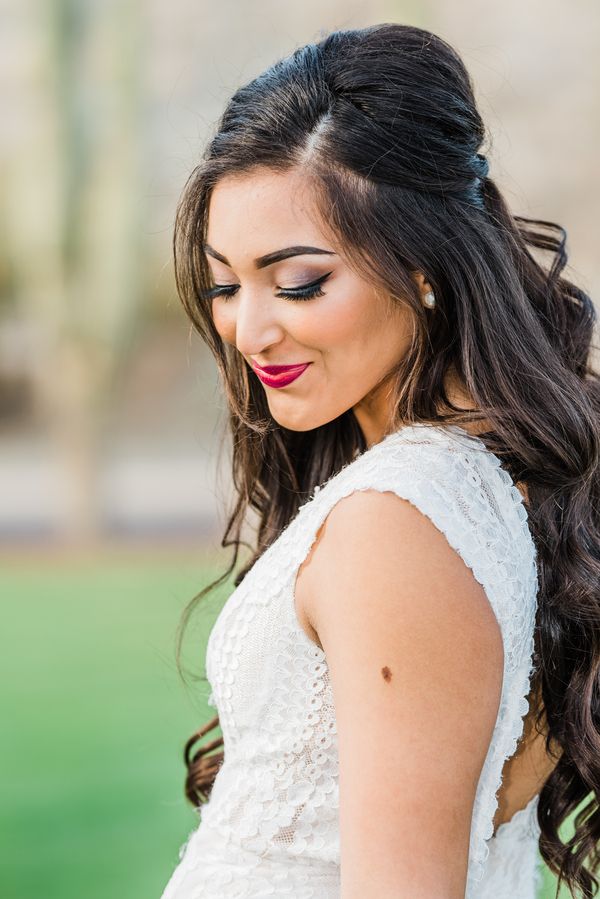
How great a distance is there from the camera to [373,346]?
1.71 metres

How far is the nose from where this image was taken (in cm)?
170

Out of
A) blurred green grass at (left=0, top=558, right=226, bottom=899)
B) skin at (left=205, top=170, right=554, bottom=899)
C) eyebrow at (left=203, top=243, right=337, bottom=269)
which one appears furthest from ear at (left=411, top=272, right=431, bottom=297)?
blurred green grass at (left=0, top=558, right=226, bottom=899)

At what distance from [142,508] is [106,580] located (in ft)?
14.9

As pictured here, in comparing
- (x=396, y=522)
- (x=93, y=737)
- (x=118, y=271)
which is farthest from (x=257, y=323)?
(x=118, y=271)

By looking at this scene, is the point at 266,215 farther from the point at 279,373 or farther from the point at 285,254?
the point at 279,373

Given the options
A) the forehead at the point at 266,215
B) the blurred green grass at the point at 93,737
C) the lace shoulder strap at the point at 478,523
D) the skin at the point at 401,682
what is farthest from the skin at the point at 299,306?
the blurred green grass at the point at 93,737

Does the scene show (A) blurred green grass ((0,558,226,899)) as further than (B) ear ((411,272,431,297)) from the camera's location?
Yes

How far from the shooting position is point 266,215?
1.67 m

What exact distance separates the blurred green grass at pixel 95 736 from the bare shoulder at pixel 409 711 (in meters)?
1.00

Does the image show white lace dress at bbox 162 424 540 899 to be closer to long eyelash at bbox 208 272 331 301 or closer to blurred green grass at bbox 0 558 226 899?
long eyelash at bbox 208 272 331 301

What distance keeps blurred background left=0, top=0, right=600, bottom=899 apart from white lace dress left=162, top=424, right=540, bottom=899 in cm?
578

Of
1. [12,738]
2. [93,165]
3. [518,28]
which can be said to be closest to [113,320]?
[93,165]

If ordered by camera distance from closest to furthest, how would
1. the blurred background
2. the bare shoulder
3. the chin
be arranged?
the bare shoulder
the chin
the blurred background

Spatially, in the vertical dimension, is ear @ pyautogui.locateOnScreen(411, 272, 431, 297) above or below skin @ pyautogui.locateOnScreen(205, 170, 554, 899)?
above
